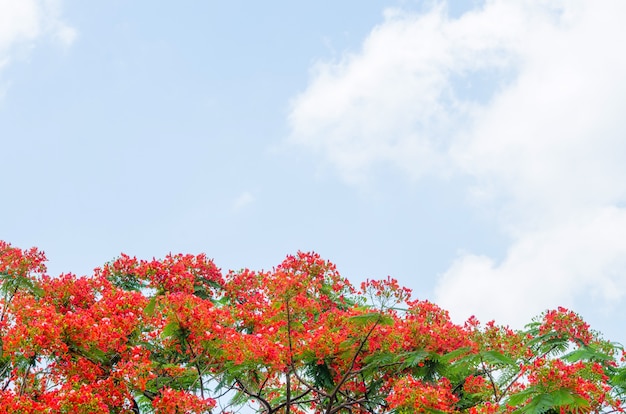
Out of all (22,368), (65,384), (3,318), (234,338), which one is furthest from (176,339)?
(3,318)

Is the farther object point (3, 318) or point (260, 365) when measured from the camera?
point (3, 318)

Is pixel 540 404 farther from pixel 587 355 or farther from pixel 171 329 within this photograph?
pixel 171 329

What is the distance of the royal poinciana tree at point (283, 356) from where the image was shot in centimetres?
1003

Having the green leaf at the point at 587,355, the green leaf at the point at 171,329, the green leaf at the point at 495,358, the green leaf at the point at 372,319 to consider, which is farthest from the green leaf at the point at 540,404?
the green leaf at the point at 171,329

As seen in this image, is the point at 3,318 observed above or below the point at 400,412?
above

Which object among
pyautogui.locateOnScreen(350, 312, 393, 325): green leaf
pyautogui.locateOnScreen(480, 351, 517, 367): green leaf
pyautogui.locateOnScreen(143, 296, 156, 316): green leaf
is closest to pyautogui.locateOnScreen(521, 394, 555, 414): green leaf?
pyautogui.locateOnScreen(480, 351, 517, 367): green leaf

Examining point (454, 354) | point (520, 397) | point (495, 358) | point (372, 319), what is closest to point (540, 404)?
point (520, 397)

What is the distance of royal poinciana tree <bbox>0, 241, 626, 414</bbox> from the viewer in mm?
Result: 10031

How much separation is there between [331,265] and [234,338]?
4924mm

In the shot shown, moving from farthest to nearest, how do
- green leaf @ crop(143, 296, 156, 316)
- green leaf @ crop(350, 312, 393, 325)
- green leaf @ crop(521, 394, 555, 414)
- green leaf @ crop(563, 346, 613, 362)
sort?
green leaf @ crop(143, 296, 156, 316) < green leaf @ crop(563, 346, 613, 362) < green leaf @ crop(350, 312, 393, 325) < green leaf @ crop(521, 394, 555, 414)

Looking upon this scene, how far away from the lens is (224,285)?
1681 cm

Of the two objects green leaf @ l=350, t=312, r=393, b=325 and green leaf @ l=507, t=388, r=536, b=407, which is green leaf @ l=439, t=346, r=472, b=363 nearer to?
green leaf @ l=350, t=312, r=393, b=325

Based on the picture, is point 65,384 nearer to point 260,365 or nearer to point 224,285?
point 260,365

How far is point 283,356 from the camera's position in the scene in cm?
1067
